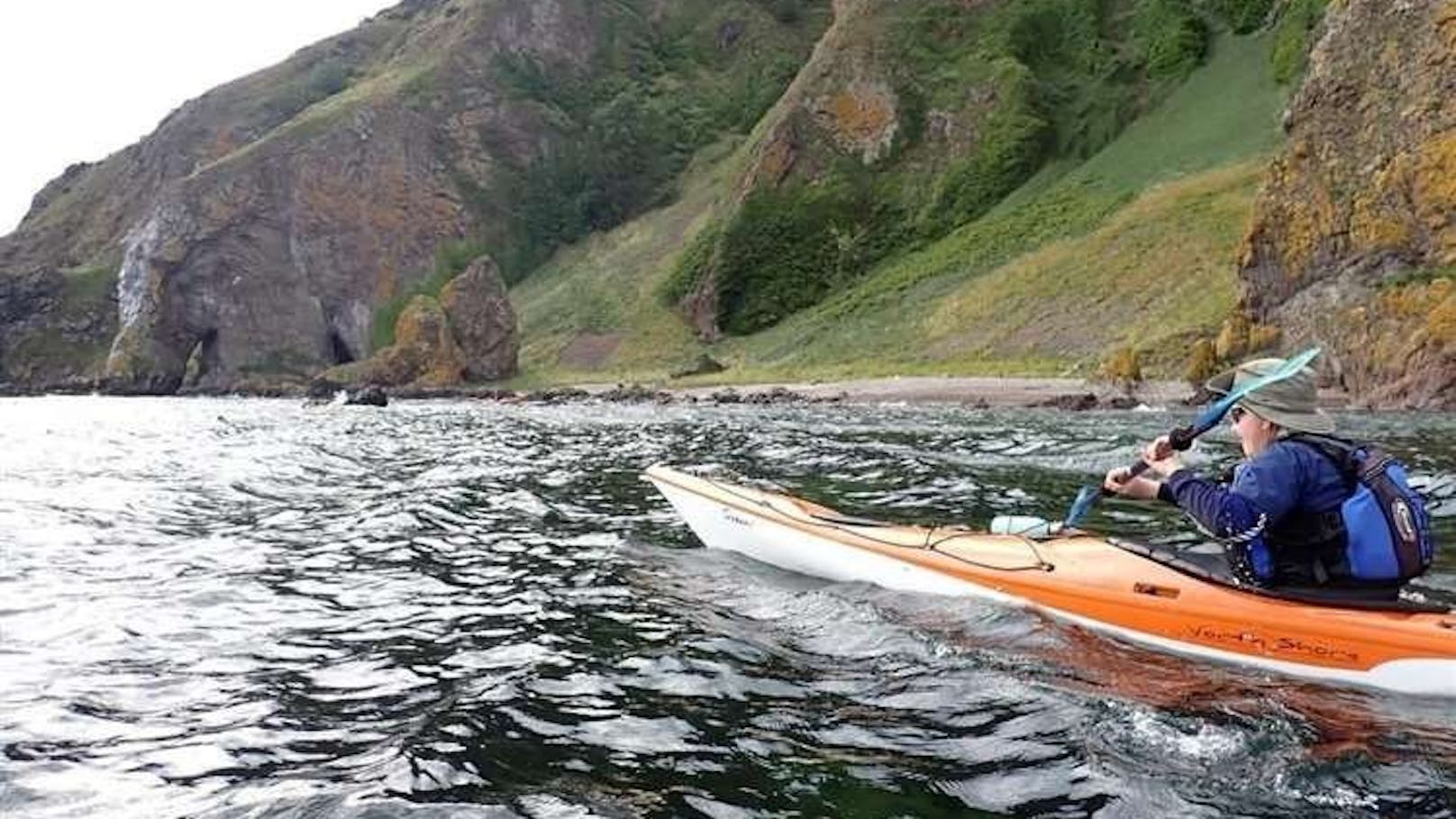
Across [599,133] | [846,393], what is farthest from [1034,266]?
[599,133]

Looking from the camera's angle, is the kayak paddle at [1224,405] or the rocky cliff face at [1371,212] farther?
the rocky cliff face at [1371,212]

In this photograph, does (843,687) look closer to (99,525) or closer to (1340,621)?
(1340,621)

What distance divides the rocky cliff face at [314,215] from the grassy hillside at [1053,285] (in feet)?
73.2

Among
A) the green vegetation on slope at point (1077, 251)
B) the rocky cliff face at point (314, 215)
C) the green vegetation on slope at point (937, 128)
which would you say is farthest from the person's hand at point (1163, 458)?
the rocky cliff face at point (314, 215)

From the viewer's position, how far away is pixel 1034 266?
50.7 meters

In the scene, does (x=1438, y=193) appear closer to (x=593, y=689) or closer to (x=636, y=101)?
(x=593, y=689)

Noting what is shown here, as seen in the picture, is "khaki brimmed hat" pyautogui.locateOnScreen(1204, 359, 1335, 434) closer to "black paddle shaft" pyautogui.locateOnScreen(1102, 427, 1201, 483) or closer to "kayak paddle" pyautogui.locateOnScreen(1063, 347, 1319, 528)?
"kayak paddle" pyautogui.locateOnScreen(1063, 347, 1319, 528)

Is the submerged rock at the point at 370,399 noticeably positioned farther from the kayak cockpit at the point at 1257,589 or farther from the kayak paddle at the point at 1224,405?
the kayak cockpit at the point at 1257,589

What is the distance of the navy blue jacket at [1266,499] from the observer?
240 inches

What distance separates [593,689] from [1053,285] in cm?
4464

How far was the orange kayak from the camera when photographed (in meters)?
6.10

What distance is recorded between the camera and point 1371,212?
91.5ft

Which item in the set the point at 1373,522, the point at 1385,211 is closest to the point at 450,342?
the point at 1385,211

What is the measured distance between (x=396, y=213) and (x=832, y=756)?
94025mm
